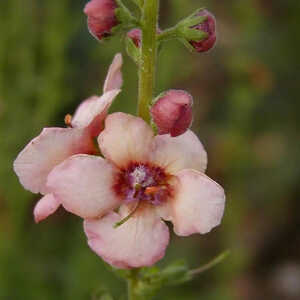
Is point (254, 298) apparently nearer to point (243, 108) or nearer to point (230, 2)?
point (243, 108)

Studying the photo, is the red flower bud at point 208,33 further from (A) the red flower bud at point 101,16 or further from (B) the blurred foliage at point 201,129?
(B) the blurred foliage at point 201,129

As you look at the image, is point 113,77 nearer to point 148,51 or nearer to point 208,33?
point 148,51

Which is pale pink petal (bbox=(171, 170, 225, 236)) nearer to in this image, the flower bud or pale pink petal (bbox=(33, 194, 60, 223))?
the flower bud

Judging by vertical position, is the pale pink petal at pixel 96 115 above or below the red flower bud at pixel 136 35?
below

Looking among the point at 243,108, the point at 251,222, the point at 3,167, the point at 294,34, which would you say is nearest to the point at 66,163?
the point at 3,167

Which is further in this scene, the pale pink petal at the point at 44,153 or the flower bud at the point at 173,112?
the pale pink petal at the point at 44,153

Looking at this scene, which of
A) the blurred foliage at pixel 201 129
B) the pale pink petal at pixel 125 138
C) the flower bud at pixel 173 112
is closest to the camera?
the flower bud at pixel 173 112

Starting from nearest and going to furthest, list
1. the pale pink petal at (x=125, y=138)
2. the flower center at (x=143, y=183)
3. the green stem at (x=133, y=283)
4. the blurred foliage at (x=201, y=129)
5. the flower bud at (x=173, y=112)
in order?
the flower bud at (x=173, y=112) < the pale pink petal at (x=125, y=138) < the flower center at (x=143, y=183) < the green stem at (x=133, y=283) < the blurred foliage at (x=201, y=129)

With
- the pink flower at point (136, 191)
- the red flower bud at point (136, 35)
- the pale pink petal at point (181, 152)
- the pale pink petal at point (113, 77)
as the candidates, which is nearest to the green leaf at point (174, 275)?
the pink flower at point (136, 191)
